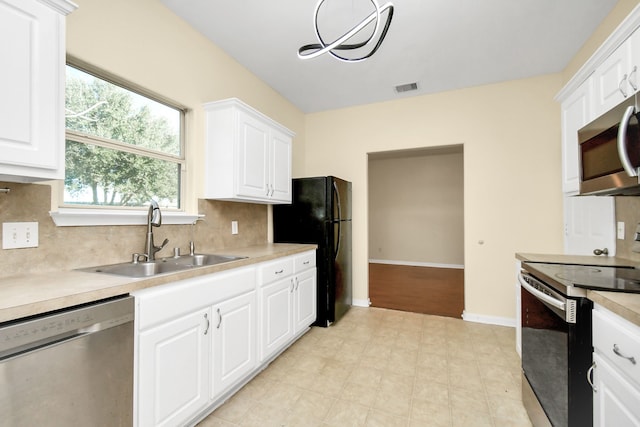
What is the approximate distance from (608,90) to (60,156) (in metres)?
2.90

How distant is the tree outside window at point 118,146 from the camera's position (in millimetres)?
1686

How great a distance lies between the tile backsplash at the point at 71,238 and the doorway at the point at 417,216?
12.9 ft

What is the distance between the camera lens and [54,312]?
1.01 metres

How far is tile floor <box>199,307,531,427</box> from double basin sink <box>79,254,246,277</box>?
942 mm

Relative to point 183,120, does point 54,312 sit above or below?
below

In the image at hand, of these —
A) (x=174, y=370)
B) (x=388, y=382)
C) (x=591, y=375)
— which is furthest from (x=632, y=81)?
(x=174, y=370)

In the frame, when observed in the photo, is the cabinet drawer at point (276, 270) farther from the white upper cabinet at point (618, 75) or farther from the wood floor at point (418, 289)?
the white upper cabinet at point (618, 75)

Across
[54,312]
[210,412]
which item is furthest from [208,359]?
[54,312]

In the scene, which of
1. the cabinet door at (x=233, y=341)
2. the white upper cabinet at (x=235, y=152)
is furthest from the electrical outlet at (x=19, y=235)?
the white upper cabinet at (x=235, y=152)

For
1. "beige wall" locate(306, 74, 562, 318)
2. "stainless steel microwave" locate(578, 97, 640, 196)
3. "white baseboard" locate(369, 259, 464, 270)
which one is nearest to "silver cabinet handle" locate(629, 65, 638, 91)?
"stainless steel microwave" locate(578, 97, 640, 196)

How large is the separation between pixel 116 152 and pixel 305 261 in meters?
1.75

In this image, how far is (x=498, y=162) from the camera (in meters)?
3.27

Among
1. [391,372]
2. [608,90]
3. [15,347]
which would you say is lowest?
[391,372]

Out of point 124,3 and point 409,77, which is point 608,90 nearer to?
point 409,77
